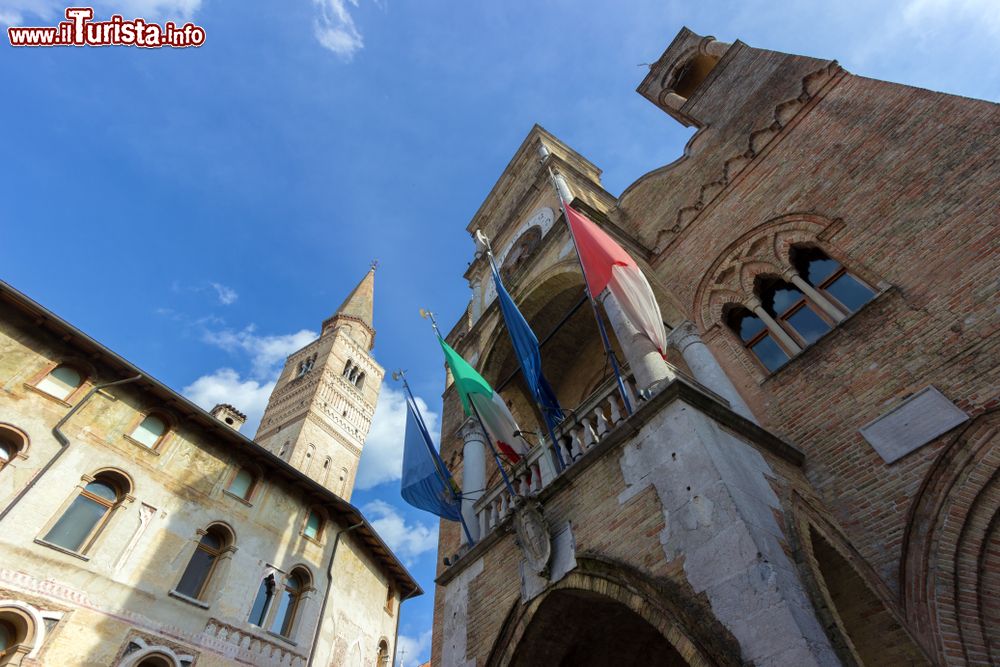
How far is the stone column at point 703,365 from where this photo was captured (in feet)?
19.2

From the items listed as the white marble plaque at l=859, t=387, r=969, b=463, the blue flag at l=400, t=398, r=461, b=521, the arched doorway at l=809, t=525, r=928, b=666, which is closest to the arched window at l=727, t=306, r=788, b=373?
the white marble plaque at l=859, t=387, r=969, b=463

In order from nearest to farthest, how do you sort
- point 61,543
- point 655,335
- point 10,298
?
1. point 655,335
2. point 61,543
3. point 10,298

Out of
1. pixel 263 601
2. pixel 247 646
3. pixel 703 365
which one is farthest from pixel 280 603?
pixel 703 365

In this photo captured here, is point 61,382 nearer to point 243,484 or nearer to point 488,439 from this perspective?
point 243,484

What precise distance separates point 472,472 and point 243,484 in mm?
7917

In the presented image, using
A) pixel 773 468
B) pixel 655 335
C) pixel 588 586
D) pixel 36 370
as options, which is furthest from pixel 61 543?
pixel 773 468

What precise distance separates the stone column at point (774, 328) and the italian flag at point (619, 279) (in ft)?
5.27

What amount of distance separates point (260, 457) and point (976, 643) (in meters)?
13.6

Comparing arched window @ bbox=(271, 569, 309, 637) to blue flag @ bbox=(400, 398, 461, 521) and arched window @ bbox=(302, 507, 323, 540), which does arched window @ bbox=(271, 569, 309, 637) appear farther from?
blue flag @ bbox=(400, 398, 461, 521)

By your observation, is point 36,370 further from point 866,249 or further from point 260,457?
point 866,249

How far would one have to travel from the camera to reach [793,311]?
268 inches

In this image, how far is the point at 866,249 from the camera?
240 inches

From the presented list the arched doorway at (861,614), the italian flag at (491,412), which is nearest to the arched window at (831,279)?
the arched doorway at (861,614)

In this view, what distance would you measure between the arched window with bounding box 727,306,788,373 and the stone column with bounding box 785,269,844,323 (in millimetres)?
679
